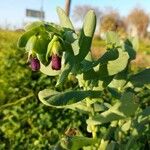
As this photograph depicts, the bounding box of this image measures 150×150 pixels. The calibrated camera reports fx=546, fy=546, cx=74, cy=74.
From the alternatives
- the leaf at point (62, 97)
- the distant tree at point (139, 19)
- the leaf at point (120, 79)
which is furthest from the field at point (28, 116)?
the distant tree at point (139, 19)

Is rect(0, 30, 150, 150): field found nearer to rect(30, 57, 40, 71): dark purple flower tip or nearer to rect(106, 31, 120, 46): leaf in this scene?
rect(106, 31, 120, 46): leaf

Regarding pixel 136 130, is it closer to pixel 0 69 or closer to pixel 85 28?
pixel 85 28

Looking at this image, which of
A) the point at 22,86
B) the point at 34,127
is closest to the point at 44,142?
the point at 34,127

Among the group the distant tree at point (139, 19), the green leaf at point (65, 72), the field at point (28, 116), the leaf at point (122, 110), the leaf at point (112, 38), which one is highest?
the leaf at point (112, 38)

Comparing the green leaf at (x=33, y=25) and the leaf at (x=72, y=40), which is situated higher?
the green leaf at (x=33, y=25)

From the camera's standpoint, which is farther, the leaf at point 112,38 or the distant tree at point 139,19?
the distant tree at point 139,19

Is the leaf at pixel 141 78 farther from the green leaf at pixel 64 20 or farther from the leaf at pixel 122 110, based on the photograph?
the green leaf at pixel 64 20

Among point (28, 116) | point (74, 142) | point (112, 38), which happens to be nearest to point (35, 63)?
point (74, 142)

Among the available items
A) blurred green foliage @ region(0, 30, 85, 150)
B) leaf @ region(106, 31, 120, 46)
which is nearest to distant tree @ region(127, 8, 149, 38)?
blurred green foliage @ region(0, 30, 85, 150)
